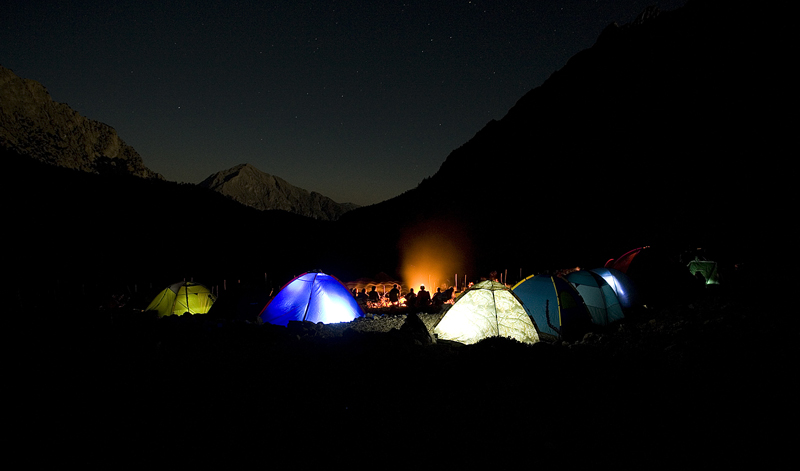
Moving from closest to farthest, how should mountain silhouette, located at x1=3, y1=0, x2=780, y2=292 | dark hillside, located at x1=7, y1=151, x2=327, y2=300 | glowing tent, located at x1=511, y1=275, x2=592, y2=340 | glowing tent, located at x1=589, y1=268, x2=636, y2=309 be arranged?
glowing tent, located at x1=511, y1=275, x2=592, y2=340 → glowing tent, located at x1=589, y1=268, x2=636, y2=309 → dark hillside, located at x1=7, y1=151, x2=327, y2=300 → mountain silhouette, located at x1=3, y1=0, x2=780, y2=292

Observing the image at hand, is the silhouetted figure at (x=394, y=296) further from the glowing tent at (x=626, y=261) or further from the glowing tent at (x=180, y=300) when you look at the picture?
the glowing tent at (x=626, y=261)

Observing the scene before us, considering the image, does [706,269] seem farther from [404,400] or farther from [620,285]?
[404,400]

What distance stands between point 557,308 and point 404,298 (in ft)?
31.2

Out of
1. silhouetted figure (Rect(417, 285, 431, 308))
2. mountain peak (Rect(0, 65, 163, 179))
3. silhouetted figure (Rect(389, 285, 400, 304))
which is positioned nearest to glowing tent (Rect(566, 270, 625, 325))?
silhouetted figure (Rect(417, 285, 431, 308))

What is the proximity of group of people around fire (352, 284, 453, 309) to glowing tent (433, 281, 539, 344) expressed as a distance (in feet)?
19.3

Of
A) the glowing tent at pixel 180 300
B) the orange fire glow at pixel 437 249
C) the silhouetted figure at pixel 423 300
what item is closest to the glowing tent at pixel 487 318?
the silhouetted figure at pixel 423 300

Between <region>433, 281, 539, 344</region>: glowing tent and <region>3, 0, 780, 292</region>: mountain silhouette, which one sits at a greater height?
<region>3, 0, 780, 292</region>: mountain silhouette

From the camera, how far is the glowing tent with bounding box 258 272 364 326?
40.8ft

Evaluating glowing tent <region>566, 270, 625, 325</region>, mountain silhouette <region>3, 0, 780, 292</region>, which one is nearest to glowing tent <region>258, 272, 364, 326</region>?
glowing tent <region>566, 270, 625, 325</region>

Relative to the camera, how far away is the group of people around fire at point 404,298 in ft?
54.9

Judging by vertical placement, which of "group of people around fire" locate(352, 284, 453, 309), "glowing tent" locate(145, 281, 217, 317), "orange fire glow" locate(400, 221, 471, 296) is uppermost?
"orange fire glow" locate(400, 221, 471, 296)

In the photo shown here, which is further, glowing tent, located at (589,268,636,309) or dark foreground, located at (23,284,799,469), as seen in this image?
glowing tent, located at (589,268,636,309)

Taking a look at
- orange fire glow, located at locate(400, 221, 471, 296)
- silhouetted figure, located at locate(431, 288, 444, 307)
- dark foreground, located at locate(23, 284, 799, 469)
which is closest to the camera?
dark foreground, located at locate(23, 284, 799, 469)

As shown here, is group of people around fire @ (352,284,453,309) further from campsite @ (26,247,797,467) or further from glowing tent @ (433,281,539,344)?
campsite @ (26,247,797,467)
